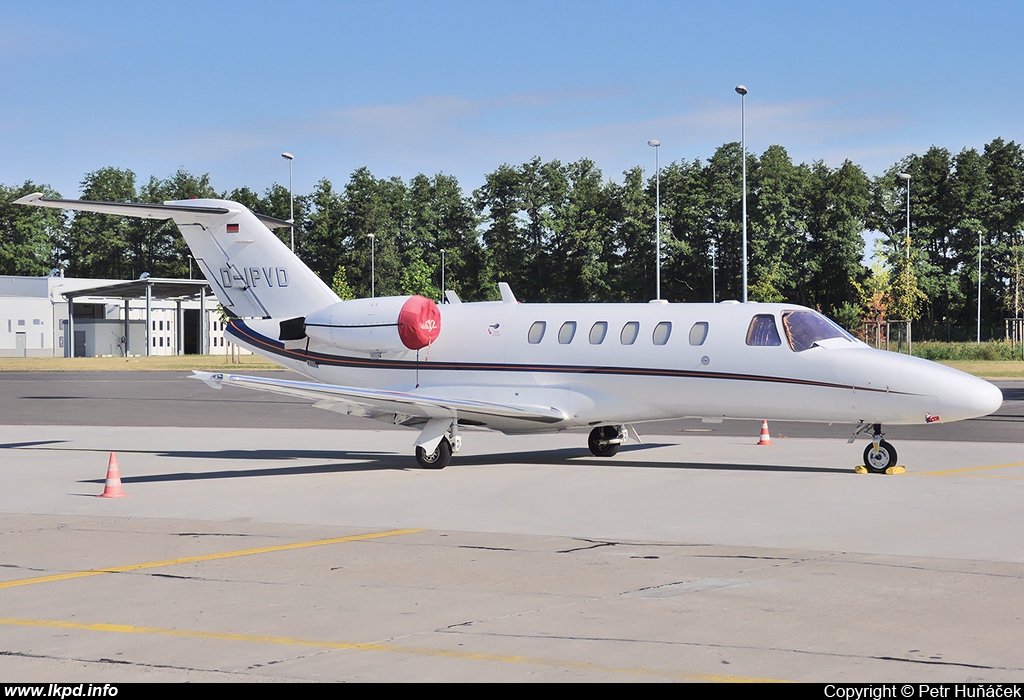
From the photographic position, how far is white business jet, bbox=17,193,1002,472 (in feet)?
53.3

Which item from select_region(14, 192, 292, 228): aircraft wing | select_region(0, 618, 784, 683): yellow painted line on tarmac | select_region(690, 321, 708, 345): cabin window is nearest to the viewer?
select_region(0, 618, 784, 683): yellow painted line on tarmac

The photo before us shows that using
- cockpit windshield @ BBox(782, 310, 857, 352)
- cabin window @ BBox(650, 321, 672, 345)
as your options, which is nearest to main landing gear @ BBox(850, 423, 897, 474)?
cockpit windshield @ BBox(782, 310, 857, 352)

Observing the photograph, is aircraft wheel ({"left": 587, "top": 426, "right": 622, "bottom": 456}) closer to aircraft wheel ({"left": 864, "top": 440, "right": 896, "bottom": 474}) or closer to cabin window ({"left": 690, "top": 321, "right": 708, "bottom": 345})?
cabin window ({"left": 690, "top": 321, "right": 708, "bottom": 345})

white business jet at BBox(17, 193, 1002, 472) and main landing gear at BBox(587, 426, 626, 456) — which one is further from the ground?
white business jet at BBox(17, 193, 1002, 472)

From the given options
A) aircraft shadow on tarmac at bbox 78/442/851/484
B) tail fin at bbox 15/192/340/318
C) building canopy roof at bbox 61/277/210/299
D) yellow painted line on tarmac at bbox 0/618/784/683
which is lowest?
aircraft shadow on tarmac at bbox 78/442/851/484

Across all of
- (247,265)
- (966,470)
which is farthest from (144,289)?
(966,470)

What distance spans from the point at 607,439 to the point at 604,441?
63 millimetres

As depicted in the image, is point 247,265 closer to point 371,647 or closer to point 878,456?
point 878,456

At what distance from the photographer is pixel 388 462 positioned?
19.0m

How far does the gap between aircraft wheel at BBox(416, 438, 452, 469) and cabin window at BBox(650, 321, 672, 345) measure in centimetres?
362

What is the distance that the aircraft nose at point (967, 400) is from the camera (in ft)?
51.1

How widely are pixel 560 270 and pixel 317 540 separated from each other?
86.3m

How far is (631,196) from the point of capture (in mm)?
95500

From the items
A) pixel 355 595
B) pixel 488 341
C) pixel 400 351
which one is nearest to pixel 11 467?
pixel 400 351
